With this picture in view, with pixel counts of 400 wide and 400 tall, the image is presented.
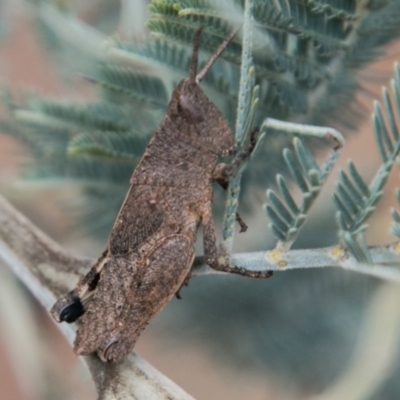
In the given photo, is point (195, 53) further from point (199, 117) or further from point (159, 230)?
point (159, 230)

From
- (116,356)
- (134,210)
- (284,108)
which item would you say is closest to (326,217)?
(284,108)

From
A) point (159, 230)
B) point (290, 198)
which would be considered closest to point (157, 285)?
point (159, 230)

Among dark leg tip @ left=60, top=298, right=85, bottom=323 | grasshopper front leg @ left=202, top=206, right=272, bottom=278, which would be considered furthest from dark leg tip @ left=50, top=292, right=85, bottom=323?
grasshopper front leg @ left=202, top=206, right=272, bottom=278

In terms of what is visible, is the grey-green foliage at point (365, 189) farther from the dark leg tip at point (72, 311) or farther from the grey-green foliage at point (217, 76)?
the dark leg tip at point (72, 311)

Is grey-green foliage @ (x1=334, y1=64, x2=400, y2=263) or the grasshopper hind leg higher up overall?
grey-green foliage @ (x1=334, y1=64, x2=400, y2=263)

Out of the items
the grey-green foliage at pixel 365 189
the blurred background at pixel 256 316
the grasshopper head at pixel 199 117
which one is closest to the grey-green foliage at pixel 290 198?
the grey-green foliage at pixel 365 189

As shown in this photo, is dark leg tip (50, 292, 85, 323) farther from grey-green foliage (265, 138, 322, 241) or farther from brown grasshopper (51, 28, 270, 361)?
grey-green foliage (265, 138, 322, 241)
